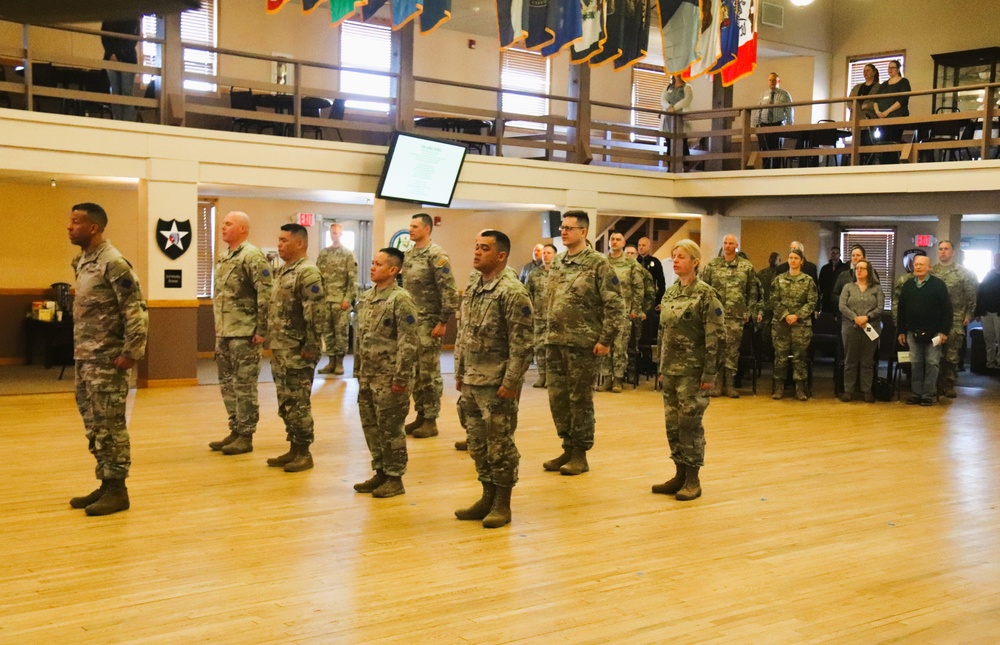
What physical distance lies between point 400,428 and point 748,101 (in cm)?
1367

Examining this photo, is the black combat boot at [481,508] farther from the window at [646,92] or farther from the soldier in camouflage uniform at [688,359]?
the window at [646,92]

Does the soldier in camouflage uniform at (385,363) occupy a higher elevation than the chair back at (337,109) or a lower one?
lower

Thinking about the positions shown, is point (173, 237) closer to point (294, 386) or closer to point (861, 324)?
point (294, 386)

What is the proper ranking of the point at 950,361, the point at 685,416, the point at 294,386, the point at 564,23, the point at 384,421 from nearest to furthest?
1. the point at 384,421
2. the point at 685,416
3. the point at 294,386
4. the point at 950,361
5. the point at 564,23

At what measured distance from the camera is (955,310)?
11352mm

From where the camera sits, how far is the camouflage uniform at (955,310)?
11359 millimetres

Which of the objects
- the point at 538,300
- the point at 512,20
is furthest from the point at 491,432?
the point at 512,20

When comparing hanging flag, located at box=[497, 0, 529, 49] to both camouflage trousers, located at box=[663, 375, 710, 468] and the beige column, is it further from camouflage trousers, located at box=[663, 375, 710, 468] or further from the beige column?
camouflage trousers, located at box=[663, 375, 710, 468]

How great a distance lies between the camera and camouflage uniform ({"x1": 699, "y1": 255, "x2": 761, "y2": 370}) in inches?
426

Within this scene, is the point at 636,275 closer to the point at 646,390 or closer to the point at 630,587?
the point at 646,390

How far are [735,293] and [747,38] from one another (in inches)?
162

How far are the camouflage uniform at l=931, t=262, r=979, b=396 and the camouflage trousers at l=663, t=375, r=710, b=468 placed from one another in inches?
252

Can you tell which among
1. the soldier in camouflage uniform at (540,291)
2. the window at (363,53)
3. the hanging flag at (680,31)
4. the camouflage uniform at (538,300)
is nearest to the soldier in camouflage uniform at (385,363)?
the soldier in camouflage uniform at (540,291)

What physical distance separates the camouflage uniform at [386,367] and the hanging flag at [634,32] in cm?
789
